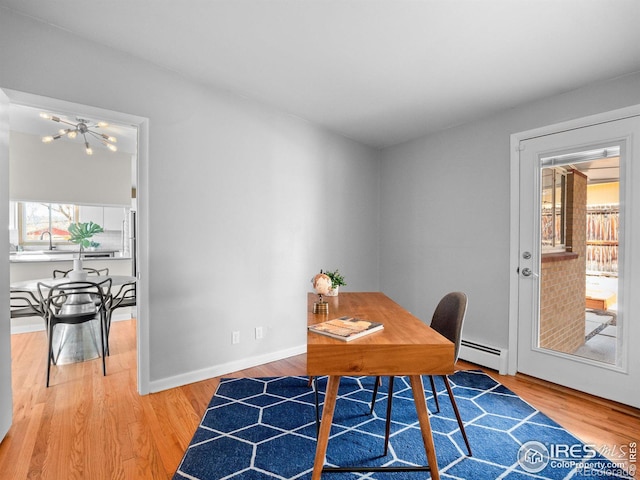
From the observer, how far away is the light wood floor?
174cm

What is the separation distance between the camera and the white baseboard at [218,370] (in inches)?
102

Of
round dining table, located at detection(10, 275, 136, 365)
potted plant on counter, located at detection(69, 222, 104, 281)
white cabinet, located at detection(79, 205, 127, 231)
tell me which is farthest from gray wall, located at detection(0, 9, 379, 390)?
white cabinet, located at detection(79, 205, 127, 231)

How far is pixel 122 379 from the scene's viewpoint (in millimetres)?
2803

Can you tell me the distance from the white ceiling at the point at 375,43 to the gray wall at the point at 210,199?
178mm

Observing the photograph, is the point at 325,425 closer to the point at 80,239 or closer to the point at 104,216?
the point at 80,239

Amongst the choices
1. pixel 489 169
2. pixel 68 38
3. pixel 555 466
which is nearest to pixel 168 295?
pixel 68 38

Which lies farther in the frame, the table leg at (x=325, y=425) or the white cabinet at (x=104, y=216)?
the white cabinet at (x=104, y=216)

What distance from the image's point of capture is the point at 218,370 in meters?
2.91

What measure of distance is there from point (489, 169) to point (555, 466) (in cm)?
251

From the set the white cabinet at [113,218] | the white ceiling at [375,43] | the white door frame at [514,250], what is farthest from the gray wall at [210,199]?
the white cabinet at [113,218]

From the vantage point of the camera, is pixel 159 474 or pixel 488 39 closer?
pixel 159 474

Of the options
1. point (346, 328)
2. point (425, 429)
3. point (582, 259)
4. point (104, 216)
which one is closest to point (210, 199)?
point (346, 328)

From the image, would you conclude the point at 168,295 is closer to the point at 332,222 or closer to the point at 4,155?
the point at 4,155

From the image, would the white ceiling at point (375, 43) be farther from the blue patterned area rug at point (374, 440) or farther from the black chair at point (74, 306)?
the blue patterned area rug at point (374, 440)
